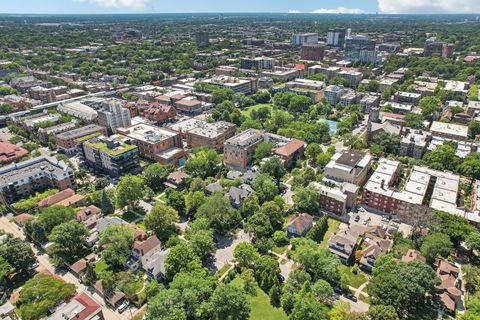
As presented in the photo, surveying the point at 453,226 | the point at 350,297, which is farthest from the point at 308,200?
Answer: the point at 453,226

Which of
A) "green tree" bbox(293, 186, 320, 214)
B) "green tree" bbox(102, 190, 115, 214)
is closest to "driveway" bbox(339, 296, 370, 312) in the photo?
"green tree" bbox(293, 186, 320, 214)

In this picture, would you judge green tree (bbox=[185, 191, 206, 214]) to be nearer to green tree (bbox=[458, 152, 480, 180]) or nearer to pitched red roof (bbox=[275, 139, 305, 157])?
pitched red roof (bbox=[275, 139, 305, 157])

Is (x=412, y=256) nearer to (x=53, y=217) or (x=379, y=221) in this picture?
(x=379, y=221)

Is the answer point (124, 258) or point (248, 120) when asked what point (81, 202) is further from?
point (248, 120)

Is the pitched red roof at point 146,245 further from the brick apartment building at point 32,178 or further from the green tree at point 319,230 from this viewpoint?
the brick apartment building at point 32,178

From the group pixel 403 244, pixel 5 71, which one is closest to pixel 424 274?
pixel 403 244

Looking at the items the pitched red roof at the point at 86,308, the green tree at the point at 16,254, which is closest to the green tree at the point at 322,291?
the pitched red roof at the point at 86,308
